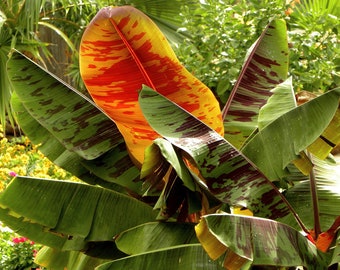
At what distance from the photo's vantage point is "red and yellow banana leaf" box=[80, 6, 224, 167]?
2.95 meters

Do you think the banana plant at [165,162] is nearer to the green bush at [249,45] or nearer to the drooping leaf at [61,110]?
the drooping leaf at [61,110]

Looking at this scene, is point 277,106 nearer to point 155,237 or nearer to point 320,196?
point 320,196

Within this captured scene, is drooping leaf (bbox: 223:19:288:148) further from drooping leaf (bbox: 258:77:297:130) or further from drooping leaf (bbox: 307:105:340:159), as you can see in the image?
drooping leaf (bbox: 307:105:340:159)

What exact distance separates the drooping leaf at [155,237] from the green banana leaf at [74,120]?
0.30 m

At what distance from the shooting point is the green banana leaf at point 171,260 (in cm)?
268

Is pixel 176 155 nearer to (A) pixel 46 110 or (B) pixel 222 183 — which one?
(B) pixel 222 183

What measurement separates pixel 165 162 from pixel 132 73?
496 mm

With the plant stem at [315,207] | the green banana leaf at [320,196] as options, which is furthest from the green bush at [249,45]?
the plant stem at [315,207]

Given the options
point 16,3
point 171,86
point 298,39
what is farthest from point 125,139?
point 16,3

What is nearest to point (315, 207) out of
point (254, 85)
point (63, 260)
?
point (254, 85)

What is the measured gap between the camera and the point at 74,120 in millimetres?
3156

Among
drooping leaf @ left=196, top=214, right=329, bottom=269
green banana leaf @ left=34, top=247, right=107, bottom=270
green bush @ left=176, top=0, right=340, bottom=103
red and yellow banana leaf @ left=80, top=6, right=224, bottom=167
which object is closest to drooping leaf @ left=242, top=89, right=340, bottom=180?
drooping leaf @ left=196, top=214, right=329, bottom=269

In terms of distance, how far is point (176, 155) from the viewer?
104 inches

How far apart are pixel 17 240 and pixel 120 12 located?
3009mm
